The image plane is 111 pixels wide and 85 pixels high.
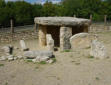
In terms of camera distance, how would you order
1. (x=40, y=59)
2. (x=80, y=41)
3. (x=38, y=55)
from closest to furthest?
(x=40, y=59) → (x=38, y=55) → (x=80, y=41)

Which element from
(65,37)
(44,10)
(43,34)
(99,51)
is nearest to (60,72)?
(99,51)

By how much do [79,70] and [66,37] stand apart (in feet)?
10.2

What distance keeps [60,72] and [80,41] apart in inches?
129

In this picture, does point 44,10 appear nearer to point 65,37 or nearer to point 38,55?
point 65,37

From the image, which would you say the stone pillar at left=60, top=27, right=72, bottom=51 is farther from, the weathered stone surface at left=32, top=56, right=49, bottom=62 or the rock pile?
the weathered stone surface at left=32, top=56, right=49, bottom=62

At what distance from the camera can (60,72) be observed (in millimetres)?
5578

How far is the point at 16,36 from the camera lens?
12531mm

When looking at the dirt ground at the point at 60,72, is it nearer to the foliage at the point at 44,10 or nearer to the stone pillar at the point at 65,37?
the stone pillar at the point at 65,37

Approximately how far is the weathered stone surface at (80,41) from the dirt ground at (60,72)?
1402 mm

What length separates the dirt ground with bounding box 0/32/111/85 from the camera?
494cm

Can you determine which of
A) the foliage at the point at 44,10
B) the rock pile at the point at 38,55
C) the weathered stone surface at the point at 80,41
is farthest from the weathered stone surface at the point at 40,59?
the foliage at the point at 44,10

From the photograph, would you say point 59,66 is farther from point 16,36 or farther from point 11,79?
point 16,36

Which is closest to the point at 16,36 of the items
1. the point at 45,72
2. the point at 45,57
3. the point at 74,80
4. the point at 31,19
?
the point at 31,19

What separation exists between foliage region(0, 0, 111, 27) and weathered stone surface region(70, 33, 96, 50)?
275 inches
